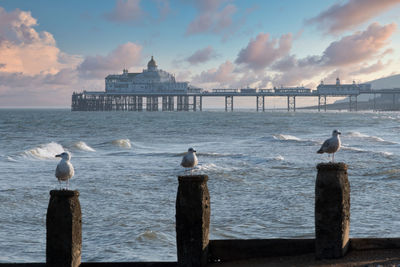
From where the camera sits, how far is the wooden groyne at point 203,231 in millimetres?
4754

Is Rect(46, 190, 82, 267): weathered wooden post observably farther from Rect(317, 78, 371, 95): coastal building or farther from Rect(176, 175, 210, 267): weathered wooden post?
Rect(317, 78, 371, 95): coastal building

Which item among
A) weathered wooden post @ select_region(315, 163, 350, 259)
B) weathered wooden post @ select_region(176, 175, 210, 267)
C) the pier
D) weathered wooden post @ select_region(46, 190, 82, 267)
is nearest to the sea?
weathered wooden post @ select_region(176, 175, 210, 267)

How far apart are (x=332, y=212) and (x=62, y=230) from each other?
8.23 feet

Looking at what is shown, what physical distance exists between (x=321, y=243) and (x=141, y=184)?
826 centimetres

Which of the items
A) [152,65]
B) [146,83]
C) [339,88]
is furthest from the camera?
[152,65]

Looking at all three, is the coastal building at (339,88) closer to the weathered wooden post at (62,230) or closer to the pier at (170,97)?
the pier at (170,97)

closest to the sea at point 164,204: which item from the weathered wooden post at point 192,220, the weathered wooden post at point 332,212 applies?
the weathered wooden post at point 192,220

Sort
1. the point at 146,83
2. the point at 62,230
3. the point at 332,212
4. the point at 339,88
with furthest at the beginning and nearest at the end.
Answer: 1. the point at 146,83
2. the point at 339,88
3. the point at 332,212
4. the point at 62,230

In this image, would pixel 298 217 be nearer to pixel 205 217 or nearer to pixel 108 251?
pixel 108 251

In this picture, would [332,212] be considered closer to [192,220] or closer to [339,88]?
[192,220]

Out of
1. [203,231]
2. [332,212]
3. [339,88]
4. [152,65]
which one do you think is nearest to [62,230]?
[203,231]

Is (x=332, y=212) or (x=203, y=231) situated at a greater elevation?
(x=332, y=212)

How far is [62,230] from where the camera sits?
4.74 meters

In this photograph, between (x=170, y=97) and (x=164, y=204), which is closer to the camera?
(x=164, y=204)
